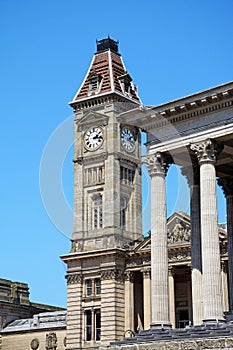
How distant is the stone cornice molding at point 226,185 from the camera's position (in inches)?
1855

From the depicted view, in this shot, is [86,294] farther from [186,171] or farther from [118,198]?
[186,171]

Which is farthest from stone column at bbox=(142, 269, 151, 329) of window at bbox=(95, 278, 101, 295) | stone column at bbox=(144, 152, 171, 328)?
stone column at bbox=(144, 152, 171, 328)

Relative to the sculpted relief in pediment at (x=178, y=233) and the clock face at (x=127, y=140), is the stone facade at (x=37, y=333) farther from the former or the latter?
the clock face at (x=127, y=140)

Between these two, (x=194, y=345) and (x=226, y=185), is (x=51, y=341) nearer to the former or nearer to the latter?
(x=226, y=185)

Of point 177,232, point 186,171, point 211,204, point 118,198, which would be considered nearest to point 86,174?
point 118,198

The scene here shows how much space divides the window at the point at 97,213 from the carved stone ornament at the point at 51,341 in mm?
14787

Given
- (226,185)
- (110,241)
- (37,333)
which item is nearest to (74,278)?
(110,241)

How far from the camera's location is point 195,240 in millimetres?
45062

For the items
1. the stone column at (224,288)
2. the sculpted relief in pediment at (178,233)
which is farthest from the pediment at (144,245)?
the stone column at (224,288)

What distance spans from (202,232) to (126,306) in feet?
116

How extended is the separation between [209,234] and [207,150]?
4.88 metres

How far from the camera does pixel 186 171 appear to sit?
46.5m

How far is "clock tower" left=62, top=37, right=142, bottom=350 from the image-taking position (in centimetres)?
7425

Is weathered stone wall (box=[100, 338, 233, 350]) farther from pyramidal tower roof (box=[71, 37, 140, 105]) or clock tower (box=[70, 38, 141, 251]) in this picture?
pyramidal tower roof (box=[71, 37, 140, 105])
